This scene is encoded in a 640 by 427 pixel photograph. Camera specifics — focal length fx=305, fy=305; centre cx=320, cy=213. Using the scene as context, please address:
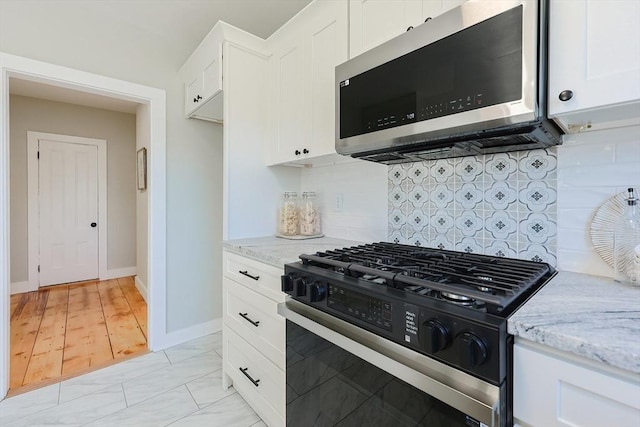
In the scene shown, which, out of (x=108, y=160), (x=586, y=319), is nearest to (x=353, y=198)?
(x=586, y=319)

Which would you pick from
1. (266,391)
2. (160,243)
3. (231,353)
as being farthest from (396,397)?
(160,243)

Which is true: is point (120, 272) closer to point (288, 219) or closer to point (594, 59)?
point (288, 219)

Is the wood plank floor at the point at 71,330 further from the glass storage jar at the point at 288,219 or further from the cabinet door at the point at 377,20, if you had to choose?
the cabinet door at the point at 377,20

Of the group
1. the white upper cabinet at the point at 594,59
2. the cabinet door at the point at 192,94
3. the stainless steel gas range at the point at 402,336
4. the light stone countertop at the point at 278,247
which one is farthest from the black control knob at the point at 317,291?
the cabinet door at the point at 192,94

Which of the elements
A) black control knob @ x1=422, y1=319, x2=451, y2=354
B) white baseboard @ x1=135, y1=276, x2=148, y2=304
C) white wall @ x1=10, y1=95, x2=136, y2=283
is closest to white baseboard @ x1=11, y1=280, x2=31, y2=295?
white wall @ x1=10, y1=95, x2=136, y2=283

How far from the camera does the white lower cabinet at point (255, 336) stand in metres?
1.45

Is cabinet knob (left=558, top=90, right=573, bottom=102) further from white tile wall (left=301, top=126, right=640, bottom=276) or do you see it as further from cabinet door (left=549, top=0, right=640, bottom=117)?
white tile wall (left=301, top=126, right=640, bottom=276)

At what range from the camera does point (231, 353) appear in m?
1.91

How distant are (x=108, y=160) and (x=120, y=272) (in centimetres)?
176

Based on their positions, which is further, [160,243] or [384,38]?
[160,243]

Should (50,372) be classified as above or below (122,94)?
below

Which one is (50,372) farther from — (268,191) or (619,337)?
(619,337)

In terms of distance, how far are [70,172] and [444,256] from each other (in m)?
5.29

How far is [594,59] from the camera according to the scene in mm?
829
